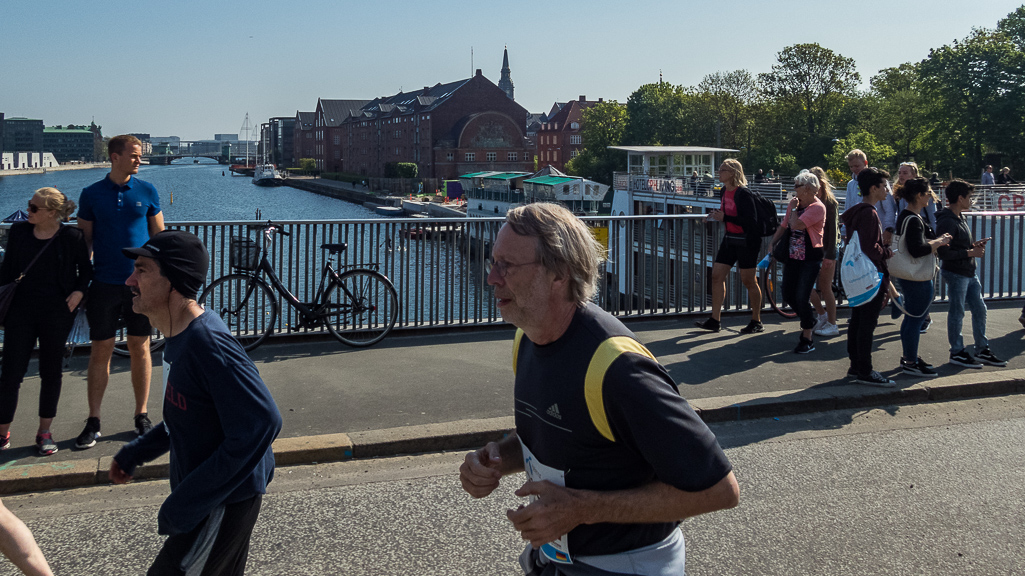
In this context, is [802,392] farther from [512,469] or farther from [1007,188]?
[1007,188]

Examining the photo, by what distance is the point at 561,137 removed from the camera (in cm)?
13238

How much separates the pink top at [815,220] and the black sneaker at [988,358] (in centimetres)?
174

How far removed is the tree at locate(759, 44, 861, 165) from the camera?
257 feet

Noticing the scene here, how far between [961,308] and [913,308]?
2.50ft

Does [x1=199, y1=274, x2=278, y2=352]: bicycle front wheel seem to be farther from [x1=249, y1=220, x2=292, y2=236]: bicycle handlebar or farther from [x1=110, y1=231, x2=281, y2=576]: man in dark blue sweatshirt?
[x1=110, y1=231, x2=281, y2=576]: man in dark blue sweatshirt

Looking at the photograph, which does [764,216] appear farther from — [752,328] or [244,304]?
[244,304]

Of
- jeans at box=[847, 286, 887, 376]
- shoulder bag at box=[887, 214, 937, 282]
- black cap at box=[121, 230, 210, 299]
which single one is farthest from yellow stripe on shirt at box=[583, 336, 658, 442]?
shoulder bag at box=[887, 214, 937, 282]

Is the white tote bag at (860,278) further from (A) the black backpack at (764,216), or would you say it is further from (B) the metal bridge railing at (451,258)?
(B) the metal bridge railing at (451,258)

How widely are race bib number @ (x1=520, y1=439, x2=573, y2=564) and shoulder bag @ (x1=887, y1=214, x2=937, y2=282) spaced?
19.6 ft

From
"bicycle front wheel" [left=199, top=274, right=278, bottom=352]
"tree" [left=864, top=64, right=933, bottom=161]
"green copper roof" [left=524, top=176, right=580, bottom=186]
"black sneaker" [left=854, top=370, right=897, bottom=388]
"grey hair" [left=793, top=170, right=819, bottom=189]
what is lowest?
"black sneaker" [left=854, top=370, right=897, bottom=388]

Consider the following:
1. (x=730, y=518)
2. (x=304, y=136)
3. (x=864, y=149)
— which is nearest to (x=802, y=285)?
(x=730, y=518)

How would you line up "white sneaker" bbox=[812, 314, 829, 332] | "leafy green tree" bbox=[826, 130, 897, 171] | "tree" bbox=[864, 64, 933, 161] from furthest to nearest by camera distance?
"leafy green tree" bbox=[826, 130, 897, 171]
"tree" bbox=[864, 64, 933, 161]
"white sneaker" bbox=[812, 314, 829, 332]

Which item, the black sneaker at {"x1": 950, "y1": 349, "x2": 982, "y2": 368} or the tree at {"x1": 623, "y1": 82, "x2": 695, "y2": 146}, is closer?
the black sneaker at {"x1": 950, "y1": 349, "x2": 982, "y2": 368}

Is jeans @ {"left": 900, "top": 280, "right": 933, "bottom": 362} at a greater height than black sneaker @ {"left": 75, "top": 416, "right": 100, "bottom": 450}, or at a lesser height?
greater
